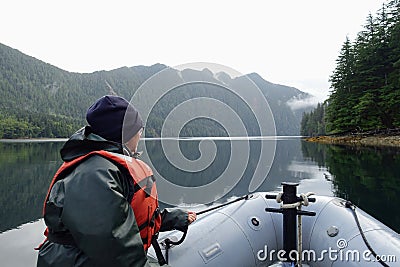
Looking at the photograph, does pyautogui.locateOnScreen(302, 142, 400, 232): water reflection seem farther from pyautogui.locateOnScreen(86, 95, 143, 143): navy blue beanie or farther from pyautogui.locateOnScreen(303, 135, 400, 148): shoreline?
pyautogui.locateOnScreen(303, 135, 400, 148): shoreline

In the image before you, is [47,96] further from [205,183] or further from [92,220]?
[92,220]

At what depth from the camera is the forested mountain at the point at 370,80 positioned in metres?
23.7

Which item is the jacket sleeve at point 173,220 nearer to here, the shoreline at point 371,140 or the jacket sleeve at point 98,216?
the jacket sleeve at point 98,216

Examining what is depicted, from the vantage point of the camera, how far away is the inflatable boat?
8.41ft

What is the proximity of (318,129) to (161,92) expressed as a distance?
185 ft

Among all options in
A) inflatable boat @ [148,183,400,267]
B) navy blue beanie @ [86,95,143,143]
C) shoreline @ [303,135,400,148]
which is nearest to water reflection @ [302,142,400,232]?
inflatable boat @ [148,183,400,267]

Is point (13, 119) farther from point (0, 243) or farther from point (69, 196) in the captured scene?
point (69, 196)

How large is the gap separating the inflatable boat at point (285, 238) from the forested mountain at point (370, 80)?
22.7 m

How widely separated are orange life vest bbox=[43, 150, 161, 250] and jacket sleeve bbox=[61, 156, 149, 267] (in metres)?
0.08

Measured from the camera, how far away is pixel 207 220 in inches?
121

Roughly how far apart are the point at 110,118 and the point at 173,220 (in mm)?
910

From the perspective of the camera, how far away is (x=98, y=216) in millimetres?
1064

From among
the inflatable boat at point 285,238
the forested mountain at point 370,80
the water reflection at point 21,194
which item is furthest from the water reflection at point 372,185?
the forested mountain at point 370,80

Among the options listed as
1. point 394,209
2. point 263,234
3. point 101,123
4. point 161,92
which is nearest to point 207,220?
point 263,234
